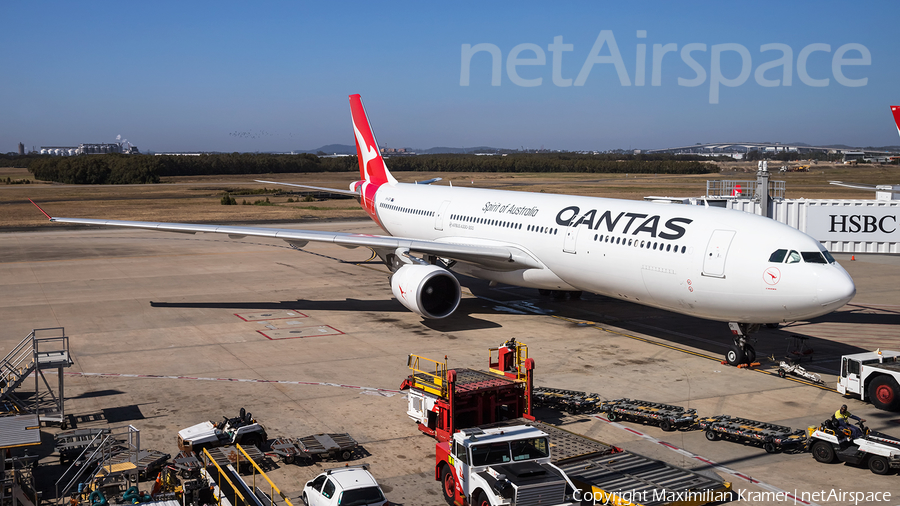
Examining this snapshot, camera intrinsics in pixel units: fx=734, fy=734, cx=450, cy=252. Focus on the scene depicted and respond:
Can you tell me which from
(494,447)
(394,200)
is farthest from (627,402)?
(394,200)

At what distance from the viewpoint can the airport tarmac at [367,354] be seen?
14.4m

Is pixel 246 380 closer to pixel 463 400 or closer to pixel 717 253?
pixel 463 400

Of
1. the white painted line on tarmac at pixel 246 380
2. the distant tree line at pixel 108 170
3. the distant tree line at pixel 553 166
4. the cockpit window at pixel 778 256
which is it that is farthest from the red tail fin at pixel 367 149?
the distant tree line at pixel 553 166

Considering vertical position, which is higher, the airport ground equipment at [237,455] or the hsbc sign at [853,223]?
the hsbc sign at [853,223]

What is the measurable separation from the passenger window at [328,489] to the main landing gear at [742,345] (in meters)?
13.2

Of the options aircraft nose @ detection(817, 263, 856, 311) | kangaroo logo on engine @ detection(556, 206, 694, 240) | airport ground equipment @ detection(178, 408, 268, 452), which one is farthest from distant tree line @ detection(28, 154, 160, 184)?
aircraft nose @ detection(817, 263, 856, 311)

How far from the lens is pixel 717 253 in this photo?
19250 millimetres

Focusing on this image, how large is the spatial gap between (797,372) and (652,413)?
6.06m

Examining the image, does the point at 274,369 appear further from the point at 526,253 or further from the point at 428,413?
the point at 526,253

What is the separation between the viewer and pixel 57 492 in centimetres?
1188

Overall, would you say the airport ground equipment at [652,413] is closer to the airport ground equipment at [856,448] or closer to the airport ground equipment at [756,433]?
the airport ground equipment at [756,433]

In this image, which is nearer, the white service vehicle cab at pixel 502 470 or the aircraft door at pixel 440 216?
the white service vehicle cab at pixel 502 470

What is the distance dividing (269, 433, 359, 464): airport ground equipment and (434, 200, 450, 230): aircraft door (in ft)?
57.2

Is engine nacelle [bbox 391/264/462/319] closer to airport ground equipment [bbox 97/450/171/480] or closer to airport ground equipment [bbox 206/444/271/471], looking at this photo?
airport ground equipment [bbox 206/444/271/471]
